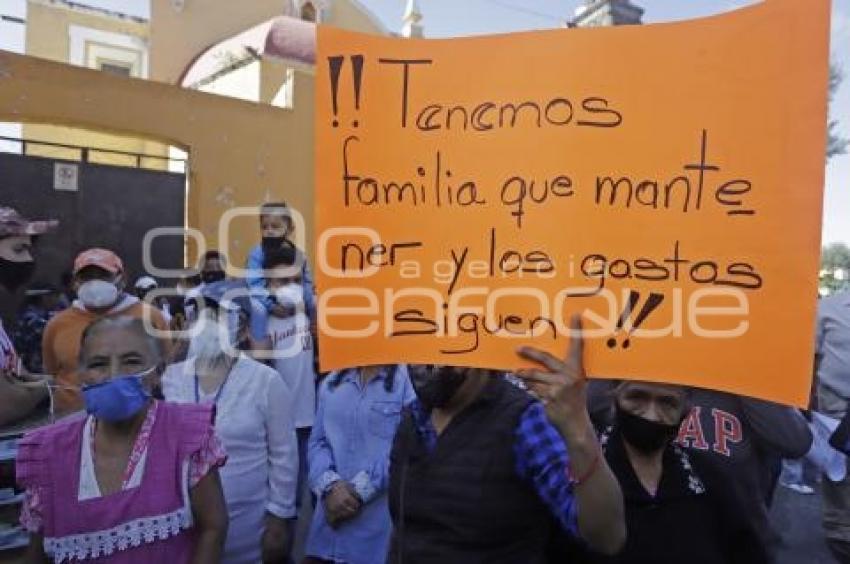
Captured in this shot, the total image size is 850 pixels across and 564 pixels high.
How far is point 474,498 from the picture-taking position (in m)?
1.71

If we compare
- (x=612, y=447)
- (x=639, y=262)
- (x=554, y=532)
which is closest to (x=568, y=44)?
(x=639, y=262)

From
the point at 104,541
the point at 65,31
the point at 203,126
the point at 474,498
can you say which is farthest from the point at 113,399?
the point at 65,31

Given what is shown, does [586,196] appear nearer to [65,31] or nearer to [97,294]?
[97,294]

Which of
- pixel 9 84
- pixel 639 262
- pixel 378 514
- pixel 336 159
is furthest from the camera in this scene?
pixel 9 84

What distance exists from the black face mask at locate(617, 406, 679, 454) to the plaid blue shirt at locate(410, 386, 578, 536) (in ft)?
0.89

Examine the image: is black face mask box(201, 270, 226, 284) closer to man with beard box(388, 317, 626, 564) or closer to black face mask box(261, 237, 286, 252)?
black face mask box(261, 237, 286, 252)

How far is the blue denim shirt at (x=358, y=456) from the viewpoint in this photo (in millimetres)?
2596

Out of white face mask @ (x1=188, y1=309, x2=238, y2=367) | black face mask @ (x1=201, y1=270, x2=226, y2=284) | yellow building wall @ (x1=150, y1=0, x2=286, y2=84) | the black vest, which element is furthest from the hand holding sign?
yellow building wall @ (x1=150, y1=0, x2=286, y2=84)

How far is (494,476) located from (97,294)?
2.59 metres

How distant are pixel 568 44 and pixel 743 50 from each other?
0.35m

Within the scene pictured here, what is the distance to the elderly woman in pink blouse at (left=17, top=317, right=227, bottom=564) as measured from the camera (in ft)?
5.64

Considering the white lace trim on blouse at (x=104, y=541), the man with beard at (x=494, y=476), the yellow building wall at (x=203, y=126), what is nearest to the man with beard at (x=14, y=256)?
the white lace trim on blouse at (x=104, y=541)

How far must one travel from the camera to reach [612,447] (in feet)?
6.26

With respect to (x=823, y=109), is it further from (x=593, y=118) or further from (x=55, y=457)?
(x=55, y=457)
